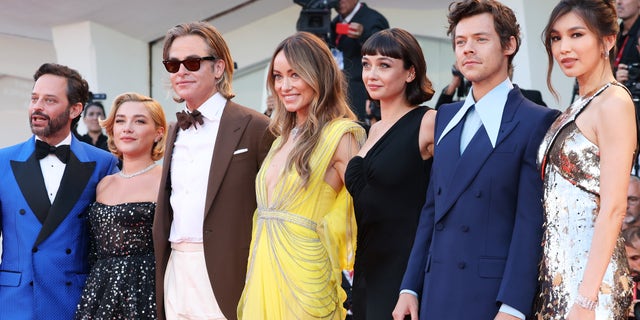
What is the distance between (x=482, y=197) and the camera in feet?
10.4

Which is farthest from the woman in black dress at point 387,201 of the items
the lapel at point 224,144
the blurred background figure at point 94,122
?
the blurred background figure at point 94,122

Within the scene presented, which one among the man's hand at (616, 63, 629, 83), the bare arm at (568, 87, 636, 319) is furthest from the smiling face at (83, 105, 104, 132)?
the bare arm at (568, 87, 636, 319)

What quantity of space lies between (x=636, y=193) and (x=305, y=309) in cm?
225

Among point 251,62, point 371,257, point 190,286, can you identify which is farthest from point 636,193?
Answer: point 251,62

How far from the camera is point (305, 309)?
381 cm

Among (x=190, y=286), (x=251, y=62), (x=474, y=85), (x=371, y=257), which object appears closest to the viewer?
(x=474, y=85)

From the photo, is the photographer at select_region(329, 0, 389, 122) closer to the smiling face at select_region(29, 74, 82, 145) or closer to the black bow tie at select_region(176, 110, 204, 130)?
the smiling face at select_region(29, 74, 82, 145)

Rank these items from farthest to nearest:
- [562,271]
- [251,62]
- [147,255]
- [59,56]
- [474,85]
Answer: [251,62], [59,56], [147,255], [474,85], [562,271]

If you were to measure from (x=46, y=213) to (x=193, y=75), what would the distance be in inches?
44.1

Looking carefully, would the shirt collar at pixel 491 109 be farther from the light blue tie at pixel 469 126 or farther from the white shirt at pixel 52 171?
the white shirt at pixel 52 171

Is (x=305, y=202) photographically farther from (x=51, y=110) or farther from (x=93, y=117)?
(x=93, y=117)

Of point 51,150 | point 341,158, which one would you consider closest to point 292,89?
point 341,158

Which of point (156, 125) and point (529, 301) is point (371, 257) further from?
point (156, 125)

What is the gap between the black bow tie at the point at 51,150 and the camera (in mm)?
4996
